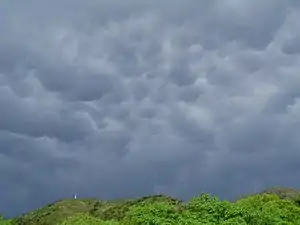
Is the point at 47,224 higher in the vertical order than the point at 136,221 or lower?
higher

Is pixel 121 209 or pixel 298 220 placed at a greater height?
pixel 121 209

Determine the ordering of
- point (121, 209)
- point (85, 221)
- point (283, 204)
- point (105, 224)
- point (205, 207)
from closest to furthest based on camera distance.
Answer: point (205, 207), point (105, 224), point (85, 221), point (283, 204), point (121, 209)

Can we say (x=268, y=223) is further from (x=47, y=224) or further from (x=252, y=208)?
(x=47, y=224)

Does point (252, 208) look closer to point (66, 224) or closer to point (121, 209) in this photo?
point (66, 224)

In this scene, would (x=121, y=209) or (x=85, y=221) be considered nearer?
(x=85, y=221)

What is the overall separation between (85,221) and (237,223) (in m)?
25.0

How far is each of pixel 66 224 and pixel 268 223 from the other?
28.9 meters

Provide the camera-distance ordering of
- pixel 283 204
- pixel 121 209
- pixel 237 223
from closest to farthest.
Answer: pixel 237 223
pixel 283 204
pixel 121 209

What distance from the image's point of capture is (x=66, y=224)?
88375 millimetres

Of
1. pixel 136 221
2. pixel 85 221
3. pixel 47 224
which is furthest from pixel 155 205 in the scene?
pixel 47 224

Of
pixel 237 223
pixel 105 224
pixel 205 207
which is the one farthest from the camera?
pixel 105 224

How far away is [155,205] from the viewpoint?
70.9 meters

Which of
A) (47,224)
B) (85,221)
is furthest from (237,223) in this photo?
(47,224)

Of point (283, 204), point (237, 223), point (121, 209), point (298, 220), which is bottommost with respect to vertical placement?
point (237, 223)
